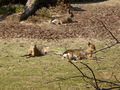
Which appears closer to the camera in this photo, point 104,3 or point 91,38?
point 91,38

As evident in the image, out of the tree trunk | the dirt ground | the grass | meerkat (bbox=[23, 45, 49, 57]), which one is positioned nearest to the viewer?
the grass

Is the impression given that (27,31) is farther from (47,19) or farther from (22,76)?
(22,76)

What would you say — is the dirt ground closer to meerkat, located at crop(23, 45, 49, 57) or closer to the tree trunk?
the tree trunk

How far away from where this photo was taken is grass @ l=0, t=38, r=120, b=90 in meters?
7.46

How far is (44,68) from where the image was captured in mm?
9000

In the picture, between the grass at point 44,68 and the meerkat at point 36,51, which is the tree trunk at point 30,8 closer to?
the grass at point 44,68

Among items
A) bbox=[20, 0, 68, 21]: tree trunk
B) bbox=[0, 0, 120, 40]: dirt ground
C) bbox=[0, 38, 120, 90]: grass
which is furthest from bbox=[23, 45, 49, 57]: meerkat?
bbox=[20, 0, 68, 21]: tree trunk

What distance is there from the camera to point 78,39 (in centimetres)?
1325

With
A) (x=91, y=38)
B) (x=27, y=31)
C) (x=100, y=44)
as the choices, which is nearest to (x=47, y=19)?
(x=27, y=31)

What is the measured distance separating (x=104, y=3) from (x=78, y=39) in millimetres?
12164

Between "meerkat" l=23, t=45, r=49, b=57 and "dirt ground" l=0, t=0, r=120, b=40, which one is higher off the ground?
"meerkat" l=23, t=45, r=49, b=57

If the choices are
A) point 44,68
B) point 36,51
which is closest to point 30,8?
point 36,51

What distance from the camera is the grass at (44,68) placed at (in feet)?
24.5

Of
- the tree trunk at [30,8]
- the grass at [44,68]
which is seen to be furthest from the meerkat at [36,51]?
the tree trunk at [30,8]
